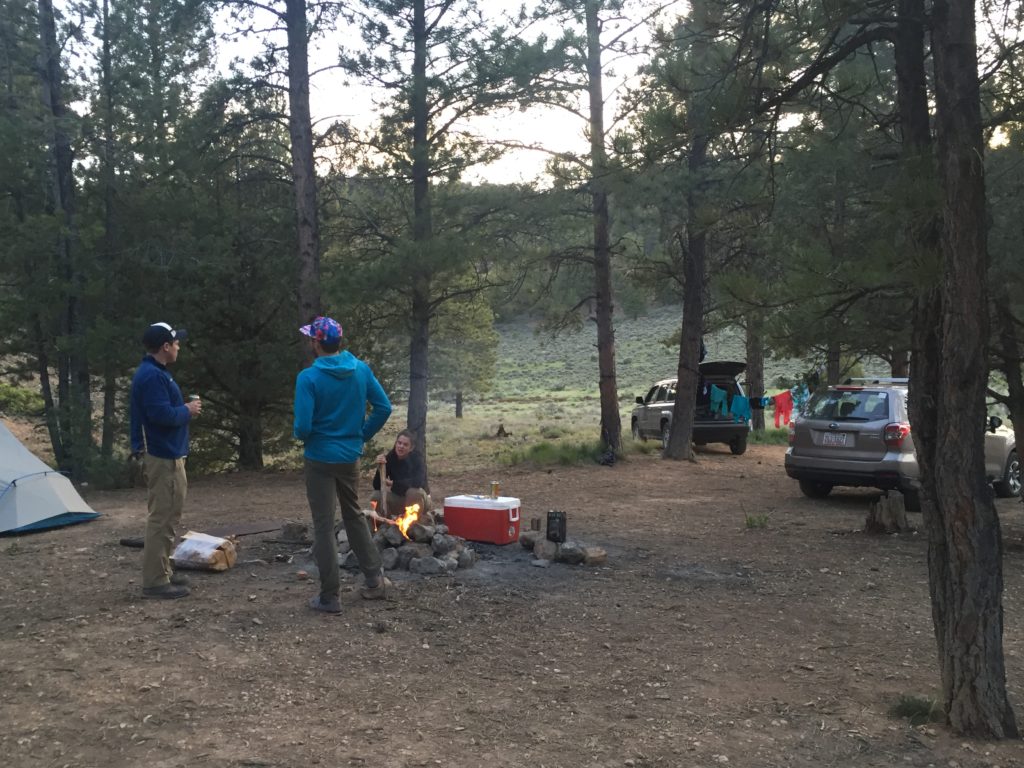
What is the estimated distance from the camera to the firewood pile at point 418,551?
20.9ft

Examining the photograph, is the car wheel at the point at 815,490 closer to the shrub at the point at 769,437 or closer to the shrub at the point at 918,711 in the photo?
the shrub at the point at 918,711

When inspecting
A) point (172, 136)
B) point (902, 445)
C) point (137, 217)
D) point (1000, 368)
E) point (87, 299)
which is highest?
point (172, 136)

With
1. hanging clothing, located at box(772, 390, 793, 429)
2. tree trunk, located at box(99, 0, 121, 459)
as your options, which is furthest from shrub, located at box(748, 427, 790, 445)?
tree trunk, located at box(99, 0, 121, 459)

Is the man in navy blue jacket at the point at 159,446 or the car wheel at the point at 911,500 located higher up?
the man in navy blue jacket at the point at 159,446

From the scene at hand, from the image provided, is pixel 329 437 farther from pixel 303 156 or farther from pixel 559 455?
pixel 559 455

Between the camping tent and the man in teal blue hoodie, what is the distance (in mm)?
4554

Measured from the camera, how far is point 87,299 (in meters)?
12.6

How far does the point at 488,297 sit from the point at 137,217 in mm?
5992

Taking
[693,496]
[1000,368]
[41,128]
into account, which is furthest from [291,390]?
[1000,368]

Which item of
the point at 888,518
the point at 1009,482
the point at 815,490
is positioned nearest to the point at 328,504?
the point at 888,518

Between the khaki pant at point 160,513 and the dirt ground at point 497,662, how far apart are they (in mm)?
230

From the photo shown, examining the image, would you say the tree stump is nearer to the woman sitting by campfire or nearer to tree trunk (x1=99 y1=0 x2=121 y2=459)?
the woman sitting by campfire

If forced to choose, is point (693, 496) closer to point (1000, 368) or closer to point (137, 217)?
point (1000, 368)

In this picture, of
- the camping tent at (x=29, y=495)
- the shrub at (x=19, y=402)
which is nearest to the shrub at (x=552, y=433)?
the shrub at (x=19, y=402)
